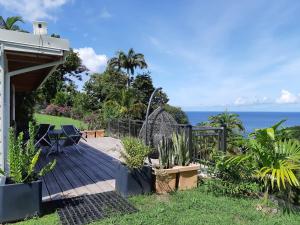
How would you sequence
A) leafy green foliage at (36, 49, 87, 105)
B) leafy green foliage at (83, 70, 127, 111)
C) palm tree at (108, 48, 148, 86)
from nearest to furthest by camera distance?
leafy green foliage at (36, 49, 87, 105), leafy green foliage at (83, 70, 127, 111), palm tree at (108, 48, 148, 86)

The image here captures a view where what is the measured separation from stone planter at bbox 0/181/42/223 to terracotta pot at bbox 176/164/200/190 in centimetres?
235

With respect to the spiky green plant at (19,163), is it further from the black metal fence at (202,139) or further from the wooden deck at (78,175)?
the black metal fence at (202,139)

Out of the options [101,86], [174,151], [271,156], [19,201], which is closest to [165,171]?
[174,151]

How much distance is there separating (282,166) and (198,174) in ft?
5.73

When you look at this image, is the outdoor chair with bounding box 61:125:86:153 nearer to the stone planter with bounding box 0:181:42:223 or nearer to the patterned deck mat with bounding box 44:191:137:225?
the patterned deck mat with bounding box 44:191:137:225

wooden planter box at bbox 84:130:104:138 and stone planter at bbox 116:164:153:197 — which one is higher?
wooden planter box at bbox 84:130:104:138

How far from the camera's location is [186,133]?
5.23 meters

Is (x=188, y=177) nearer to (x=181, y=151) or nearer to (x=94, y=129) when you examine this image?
(x=181, y=151)

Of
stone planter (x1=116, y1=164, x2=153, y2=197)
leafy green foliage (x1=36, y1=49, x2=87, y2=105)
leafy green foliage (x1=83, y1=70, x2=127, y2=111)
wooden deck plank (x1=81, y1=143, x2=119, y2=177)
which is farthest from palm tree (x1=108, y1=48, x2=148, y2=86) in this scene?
stone planter (x1=116, y1=164, x2=153, y2=197)

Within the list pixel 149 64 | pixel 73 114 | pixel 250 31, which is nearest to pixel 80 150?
pixel 250 31

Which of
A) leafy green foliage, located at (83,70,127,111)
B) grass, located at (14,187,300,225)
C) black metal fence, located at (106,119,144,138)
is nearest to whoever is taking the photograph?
grass, located at (14,187,300,225)

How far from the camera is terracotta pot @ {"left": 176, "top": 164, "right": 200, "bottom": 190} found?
4.67 meters

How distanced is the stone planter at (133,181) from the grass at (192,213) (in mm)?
153

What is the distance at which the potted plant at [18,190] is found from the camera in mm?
3223
